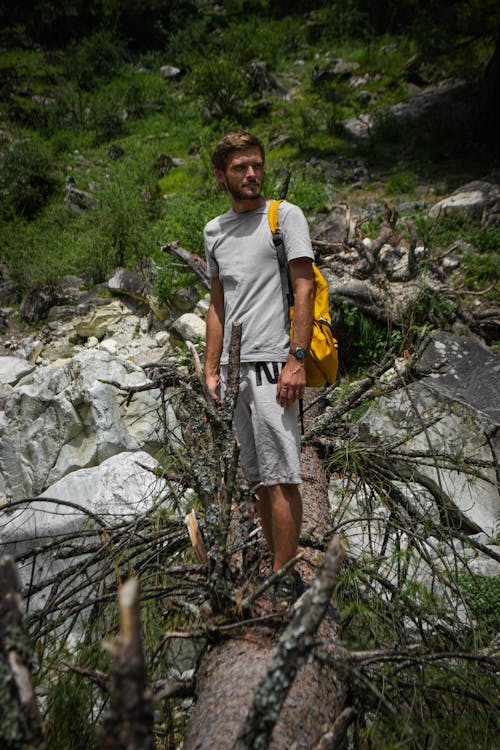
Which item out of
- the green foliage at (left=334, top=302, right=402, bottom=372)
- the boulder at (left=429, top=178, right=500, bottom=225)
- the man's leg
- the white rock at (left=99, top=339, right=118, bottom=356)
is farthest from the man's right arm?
the boulder at (left=429, top=178, right=500, bottom=225)

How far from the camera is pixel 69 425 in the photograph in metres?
4.75

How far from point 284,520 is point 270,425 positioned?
343 mm

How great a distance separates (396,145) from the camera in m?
10.6

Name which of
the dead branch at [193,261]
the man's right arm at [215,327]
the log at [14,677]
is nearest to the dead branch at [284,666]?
the log at [14,677]

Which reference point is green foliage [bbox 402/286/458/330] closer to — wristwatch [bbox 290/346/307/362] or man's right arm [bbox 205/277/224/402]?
man's right arm [bbox 205/277/224/402]

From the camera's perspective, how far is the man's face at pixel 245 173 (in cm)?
188

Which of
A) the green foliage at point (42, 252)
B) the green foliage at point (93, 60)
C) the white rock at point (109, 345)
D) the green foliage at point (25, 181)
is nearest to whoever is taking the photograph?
the white rock at point (109, 345)

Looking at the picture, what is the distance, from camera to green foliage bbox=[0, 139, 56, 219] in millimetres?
11414

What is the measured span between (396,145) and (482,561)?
10002mm

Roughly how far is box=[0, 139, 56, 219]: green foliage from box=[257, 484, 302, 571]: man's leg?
11.6m

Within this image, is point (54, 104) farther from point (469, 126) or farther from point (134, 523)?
point (134, 523)

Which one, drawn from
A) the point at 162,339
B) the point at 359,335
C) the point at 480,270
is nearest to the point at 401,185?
the point at 480,270

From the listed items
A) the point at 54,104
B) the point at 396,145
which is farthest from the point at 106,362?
the point at 54,104

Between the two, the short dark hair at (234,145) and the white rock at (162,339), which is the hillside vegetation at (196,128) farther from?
the short dark hair at (234,145)
